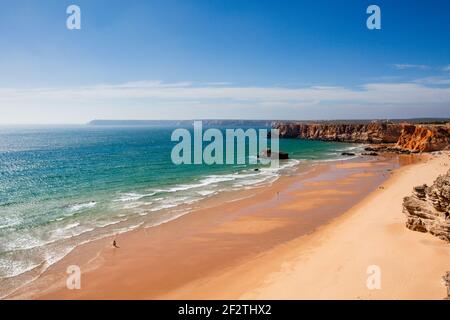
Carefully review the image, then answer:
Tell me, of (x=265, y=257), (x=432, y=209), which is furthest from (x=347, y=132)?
(x=265, y=257)

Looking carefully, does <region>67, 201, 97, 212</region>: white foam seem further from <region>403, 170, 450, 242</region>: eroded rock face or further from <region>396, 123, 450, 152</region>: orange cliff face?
<region>396, 123, 450, 152</region>: orange cliff face

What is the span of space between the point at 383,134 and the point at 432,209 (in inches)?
3904

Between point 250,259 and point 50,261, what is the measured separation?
11.5 metres

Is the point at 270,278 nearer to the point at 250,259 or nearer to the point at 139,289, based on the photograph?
the point at 250,259

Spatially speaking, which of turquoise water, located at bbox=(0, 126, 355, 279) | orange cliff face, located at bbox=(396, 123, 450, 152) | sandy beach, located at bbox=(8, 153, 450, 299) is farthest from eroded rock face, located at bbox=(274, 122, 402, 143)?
sandy beach, located at bbox=(8, 153, 450, 299)

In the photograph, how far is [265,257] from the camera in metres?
20.5

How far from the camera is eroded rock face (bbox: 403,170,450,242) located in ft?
60.3

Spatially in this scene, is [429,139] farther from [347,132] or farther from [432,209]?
[432,209]

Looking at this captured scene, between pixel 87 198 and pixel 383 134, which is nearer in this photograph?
pixel 87 198

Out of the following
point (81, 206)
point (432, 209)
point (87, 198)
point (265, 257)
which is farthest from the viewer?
point (87, 198)

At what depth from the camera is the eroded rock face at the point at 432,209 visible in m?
18.4

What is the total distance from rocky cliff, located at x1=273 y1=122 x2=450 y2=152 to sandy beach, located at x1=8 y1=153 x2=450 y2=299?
48.8 metres
